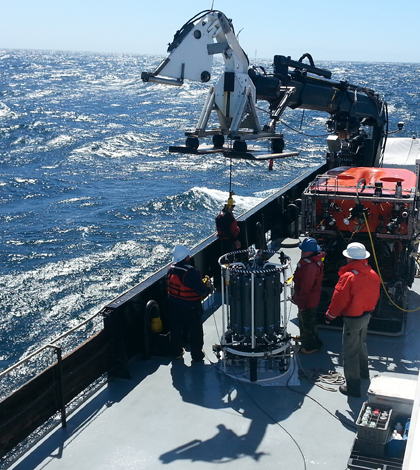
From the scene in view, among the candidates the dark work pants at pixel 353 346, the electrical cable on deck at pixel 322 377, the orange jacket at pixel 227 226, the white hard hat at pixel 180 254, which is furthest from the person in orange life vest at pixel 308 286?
the orange jacket at pixel 227 226

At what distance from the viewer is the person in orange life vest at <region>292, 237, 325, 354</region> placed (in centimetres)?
744

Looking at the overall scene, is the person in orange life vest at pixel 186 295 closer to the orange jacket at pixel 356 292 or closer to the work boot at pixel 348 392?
the orange jacket at pixel 356 292

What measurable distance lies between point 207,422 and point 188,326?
142 centimetres

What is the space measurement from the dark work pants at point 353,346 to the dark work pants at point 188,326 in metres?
1.80

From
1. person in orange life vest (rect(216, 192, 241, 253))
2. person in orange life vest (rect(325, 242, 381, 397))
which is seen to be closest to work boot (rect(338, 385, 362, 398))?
person in orange life vest (rect(325, 242, 381, 397))

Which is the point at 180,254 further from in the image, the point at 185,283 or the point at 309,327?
the point at 309,327

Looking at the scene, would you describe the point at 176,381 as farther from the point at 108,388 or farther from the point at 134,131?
the point at 134,131

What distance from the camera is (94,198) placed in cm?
3000

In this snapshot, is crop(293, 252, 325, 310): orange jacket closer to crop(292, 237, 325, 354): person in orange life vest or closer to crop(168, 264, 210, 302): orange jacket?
crop(292, 237, 325, 354): person in orange life vest

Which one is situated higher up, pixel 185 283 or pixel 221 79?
pixel 221 79

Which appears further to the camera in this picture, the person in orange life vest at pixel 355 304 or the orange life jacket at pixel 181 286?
the orange life jacket at pixel 181 286

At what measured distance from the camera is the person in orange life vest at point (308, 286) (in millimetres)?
7441

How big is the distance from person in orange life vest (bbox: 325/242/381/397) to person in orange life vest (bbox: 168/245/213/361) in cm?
159

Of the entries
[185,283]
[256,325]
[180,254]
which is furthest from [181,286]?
[256,325]
